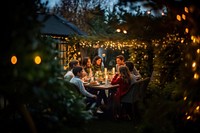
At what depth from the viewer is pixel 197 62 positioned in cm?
445

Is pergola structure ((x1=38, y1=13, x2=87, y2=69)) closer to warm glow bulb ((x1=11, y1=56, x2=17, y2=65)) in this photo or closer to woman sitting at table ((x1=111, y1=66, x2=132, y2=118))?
woman sitting at table ((x1=111, y1=66, x2=132, y2=118))

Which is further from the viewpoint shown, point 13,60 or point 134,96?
point 134,96

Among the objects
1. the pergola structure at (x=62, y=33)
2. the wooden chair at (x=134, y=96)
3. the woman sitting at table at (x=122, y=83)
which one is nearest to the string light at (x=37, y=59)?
the wooden chair at (x=134, y=96)

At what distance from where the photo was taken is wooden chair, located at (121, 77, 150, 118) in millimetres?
7039

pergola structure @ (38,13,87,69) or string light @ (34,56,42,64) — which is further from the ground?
pergola structure @ (38,13,87,69)

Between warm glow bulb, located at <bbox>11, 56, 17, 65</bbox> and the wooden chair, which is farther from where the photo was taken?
the wooden chair

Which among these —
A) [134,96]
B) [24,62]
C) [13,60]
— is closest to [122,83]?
[134,96]

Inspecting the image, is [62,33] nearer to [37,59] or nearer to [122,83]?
[122,83]

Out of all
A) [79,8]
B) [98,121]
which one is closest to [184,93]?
[98,121]

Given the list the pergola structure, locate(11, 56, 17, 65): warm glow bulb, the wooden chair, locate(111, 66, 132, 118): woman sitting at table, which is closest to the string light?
locate(11, 56, 17, 65): warm glow bulb

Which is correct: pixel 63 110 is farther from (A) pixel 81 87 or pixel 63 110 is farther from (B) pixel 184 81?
(A) pixel 81 87

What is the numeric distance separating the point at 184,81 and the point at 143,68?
22.4 feet

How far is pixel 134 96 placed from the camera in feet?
23.4

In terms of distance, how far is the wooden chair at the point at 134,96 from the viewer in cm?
704
